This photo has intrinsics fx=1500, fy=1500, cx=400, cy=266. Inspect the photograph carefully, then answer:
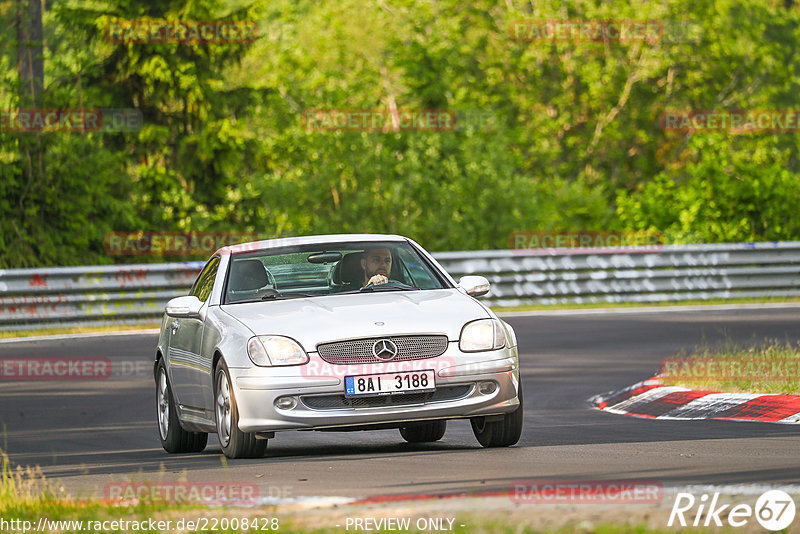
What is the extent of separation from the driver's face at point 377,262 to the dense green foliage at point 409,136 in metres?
16.9

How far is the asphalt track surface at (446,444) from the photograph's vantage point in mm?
7723

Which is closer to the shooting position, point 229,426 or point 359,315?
point 359,315

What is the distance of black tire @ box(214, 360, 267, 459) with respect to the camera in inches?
368

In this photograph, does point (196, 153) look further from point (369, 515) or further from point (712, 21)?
point (369, 515)

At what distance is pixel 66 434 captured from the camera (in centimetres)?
1236

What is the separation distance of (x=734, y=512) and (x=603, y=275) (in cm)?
1984

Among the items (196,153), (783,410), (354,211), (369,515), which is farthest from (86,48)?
(369,515)

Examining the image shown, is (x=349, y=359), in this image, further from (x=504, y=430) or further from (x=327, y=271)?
(x=327, y=271)

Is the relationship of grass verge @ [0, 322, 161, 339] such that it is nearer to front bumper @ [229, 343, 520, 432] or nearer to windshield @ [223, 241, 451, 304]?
windshield @ [223, 241, 451, 304]

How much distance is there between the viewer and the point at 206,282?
1102 cm

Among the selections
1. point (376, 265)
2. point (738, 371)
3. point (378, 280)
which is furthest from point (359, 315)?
point (738, 371)

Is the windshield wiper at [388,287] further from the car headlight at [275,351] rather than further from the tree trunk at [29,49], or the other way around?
the tree trunk at [29,49]

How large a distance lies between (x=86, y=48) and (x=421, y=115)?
11.1 m

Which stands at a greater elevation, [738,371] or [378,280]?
[378,280]
